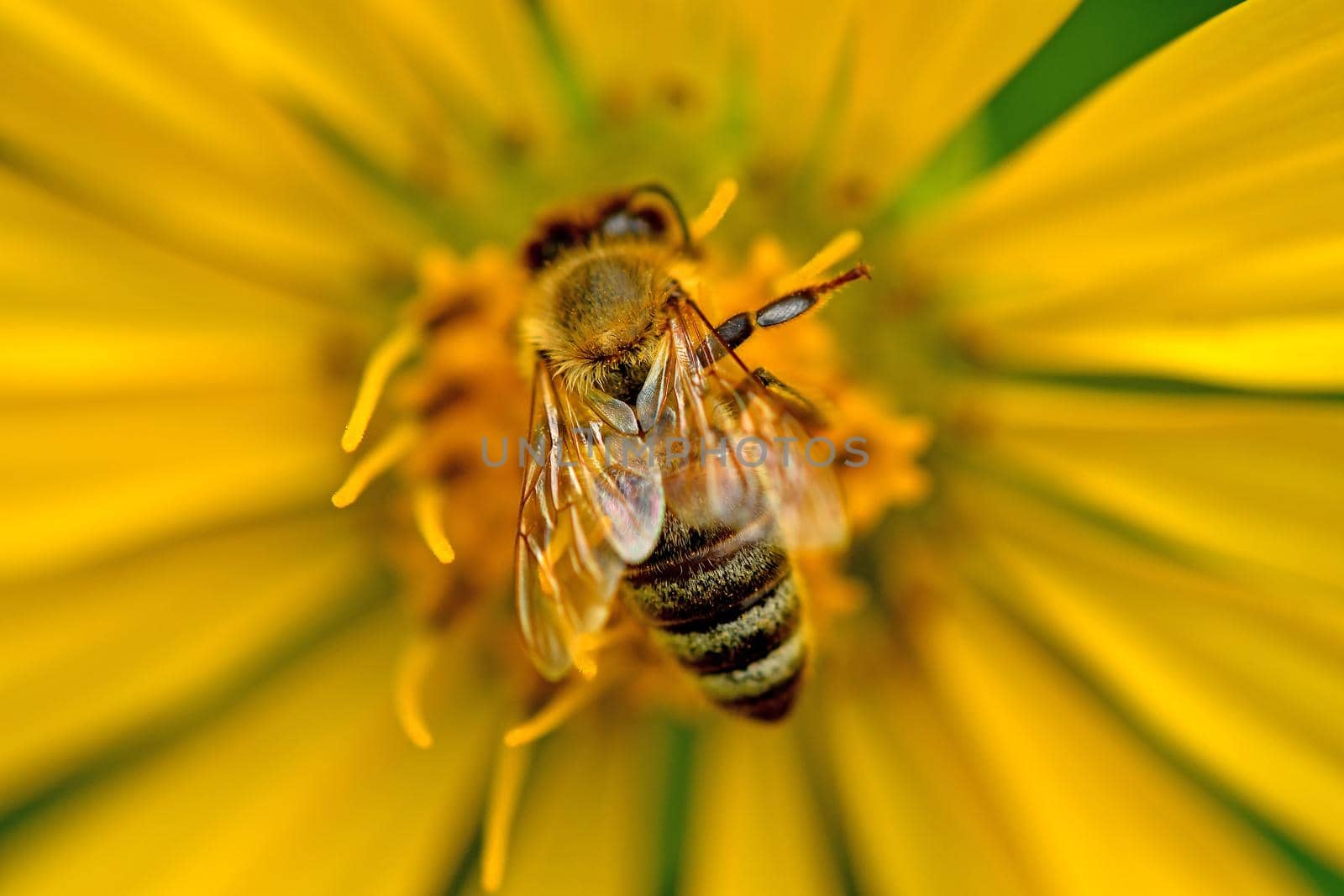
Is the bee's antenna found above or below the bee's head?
above

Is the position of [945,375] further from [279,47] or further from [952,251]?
[279,47]

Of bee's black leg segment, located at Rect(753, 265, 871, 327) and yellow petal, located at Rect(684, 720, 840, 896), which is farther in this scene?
yellow petal, located at Rect(684, 720, 840, 896)

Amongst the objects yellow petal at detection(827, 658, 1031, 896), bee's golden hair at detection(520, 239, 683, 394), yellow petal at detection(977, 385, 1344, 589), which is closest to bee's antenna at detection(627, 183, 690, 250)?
bee's golden hair at detection(520, 239, 683, 394)

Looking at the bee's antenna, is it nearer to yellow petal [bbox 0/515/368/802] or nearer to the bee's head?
the bee's head

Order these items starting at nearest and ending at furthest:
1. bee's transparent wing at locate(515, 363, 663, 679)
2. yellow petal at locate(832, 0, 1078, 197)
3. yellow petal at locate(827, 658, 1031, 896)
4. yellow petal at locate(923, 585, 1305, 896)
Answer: bee's transparent wing at locate(515, 363, 663, 679), yellow petal at locate(832, 0, 1078, 197), yellow petal at locate(923, 585, 1305, 896), yellow petal at locate(827, 658, 1031, 896)

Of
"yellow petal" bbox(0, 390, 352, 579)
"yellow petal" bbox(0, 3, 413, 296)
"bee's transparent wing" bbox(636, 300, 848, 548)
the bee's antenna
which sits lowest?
"bee's transparent wing" bbox(636, 300, 848, 548)

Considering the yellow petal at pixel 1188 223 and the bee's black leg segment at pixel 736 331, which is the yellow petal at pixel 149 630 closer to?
the bee's black leg segment at pixel 736 331
